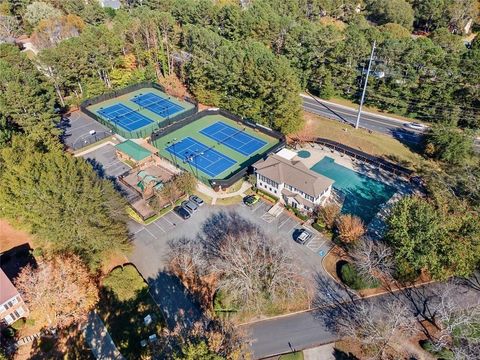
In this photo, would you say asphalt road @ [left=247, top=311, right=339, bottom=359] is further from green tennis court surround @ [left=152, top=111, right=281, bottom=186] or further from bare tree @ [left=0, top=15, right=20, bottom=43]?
bare tree @ [left=0, top=15, right=20, bottom=43]

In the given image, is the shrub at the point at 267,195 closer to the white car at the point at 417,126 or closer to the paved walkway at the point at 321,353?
the paved walkway at the point at 321,353

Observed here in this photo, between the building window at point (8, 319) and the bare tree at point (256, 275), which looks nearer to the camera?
the building window at point (8, 319)

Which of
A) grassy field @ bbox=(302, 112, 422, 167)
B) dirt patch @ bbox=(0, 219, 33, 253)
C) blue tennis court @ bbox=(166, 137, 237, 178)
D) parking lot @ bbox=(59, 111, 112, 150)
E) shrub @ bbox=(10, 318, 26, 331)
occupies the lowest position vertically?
dirt patch @ bbox=(0, 219, 33, 253)

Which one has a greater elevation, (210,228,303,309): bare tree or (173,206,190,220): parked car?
(210,228,303,309): bare tree

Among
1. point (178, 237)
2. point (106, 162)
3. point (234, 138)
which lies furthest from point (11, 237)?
point (234, 138)

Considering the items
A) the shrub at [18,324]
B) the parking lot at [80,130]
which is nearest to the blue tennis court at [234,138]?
the parking lot at [80,130]

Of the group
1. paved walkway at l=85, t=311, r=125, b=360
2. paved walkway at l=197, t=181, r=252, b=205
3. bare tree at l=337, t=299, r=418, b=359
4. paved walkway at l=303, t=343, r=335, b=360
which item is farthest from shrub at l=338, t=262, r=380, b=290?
paved walkway at l=85, t=311, r=125, b=360
